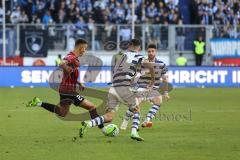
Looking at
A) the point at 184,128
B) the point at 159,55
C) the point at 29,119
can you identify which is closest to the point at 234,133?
the point at 184,128

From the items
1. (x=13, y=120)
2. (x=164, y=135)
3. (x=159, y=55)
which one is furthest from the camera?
(x=159, y=55)

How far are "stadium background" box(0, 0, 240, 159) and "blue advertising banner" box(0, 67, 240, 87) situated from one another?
46mm

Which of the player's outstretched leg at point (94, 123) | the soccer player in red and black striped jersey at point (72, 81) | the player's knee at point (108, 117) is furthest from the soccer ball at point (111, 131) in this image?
the player's knee at point (108, 117)

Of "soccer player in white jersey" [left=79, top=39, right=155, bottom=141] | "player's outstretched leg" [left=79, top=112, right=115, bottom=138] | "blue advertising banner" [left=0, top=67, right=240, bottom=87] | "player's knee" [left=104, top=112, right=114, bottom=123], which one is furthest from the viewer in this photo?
"blue advertising banner" [left=0, top=67, right=240, bottom=87]

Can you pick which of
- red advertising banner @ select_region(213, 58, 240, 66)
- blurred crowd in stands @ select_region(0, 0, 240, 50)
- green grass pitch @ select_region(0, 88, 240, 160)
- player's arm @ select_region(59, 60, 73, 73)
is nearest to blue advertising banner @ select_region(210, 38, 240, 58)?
red advertising banner @ select_region(213, 58, 240, 66)

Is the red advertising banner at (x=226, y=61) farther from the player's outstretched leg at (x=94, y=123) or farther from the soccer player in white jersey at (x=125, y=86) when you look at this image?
the player's outstretched leg at (x=94, y=123)

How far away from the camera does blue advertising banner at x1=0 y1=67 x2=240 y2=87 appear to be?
34.9 meters

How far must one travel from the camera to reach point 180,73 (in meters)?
35.9

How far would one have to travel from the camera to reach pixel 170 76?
3572 centimetres

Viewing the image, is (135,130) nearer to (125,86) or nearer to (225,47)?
(125,86)

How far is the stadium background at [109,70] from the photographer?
1504 centimetres

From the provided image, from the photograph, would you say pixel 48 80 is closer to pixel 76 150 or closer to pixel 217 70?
pixel 217 70

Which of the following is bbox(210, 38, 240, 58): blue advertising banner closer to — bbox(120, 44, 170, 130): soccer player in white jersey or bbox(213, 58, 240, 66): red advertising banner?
bbox(213, 58, 240, 66): red advertising banner

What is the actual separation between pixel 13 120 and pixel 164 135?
17.3 feet
